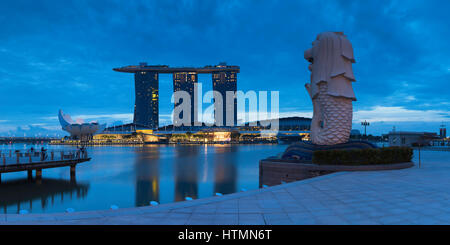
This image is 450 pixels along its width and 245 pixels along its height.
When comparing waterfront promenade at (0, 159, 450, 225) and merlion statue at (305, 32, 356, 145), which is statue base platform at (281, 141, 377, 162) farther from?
waterfront promenade at (0, 159, 450, 225)

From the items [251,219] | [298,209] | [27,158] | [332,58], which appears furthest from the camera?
[27,158]

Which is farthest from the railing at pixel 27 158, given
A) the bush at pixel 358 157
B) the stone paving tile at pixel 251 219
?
the bush at pixel 358 157

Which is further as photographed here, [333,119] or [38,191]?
[38,191]

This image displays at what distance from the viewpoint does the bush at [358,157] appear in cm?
1381

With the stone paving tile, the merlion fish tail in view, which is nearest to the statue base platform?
the merlion fish tail

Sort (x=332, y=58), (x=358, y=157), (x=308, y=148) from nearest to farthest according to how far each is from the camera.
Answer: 1. (x=358, y=157)
2. (x=308, y=148)
3. (x=332, y=58)

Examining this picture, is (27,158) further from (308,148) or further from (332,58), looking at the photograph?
(332,58)

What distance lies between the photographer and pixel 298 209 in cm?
674

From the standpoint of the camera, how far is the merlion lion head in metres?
18.3

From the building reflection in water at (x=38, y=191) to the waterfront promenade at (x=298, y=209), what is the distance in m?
11.2

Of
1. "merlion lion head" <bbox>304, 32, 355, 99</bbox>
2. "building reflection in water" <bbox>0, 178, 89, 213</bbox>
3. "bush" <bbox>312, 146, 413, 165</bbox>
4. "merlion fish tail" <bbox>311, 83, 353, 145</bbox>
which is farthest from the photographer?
"merlion lion head" <bbox>304, 32, 355, 99</bbox>

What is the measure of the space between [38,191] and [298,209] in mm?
17899

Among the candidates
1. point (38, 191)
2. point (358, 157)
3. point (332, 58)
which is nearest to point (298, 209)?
point (358, 157)
